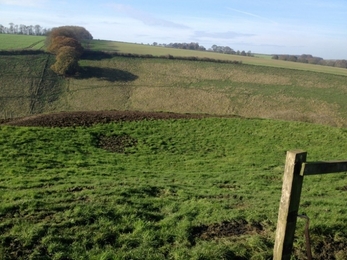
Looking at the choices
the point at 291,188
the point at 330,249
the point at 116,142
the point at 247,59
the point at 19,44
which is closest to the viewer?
the point at 291,188

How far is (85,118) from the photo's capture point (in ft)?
81.1

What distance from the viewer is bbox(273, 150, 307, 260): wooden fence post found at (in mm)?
4625

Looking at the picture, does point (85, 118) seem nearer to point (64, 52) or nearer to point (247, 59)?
point (64, 52)

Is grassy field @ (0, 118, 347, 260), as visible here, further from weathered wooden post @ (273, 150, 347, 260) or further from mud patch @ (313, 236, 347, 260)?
weathered wooden post @ (273, 150, 347, 260)

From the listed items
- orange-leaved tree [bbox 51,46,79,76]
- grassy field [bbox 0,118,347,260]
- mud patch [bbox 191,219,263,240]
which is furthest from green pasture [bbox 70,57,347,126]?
mud patch [bbox 191,219,263,240]

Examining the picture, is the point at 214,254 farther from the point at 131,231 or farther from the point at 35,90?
the point at 35,90

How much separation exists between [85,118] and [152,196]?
52.1 feet

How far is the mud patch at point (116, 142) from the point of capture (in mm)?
19734

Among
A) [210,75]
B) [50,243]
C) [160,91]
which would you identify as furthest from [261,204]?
[210,75]

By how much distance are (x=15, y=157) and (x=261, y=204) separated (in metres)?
11.3

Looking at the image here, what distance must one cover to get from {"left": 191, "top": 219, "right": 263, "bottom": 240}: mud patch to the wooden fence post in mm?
2223

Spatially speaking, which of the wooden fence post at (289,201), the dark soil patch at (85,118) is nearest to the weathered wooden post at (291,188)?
the wooden fence post at (289,201)

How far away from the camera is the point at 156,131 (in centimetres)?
2356

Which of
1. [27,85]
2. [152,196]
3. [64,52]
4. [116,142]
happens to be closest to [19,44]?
[64,52]
